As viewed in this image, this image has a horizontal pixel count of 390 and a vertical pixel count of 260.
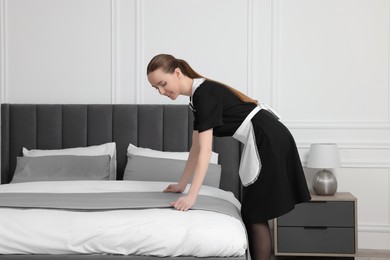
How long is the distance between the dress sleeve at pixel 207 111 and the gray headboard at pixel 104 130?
6.00 feet

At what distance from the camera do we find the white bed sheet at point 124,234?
9.92 ft

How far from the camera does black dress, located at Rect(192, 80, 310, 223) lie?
10.7 ft

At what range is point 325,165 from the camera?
4.78m

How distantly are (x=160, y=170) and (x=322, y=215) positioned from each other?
1.35m

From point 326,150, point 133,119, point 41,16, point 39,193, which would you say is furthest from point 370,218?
point 41,16

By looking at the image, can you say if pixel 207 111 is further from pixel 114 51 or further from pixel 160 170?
pixel 114 51

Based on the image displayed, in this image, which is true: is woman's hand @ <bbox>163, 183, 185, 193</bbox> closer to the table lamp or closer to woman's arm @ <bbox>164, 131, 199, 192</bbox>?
woman's arm @ <bbox>164, 131, 199, 192</bbox>

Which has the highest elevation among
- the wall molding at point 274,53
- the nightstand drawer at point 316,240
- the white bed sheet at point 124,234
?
the wall molding at point 274,53

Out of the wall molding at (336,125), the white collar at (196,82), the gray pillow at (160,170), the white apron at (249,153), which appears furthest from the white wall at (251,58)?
the white collar at (196,82)

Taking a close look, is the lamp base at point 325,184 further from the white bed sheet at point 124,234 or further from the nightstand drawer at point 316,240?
the white bed sheet at point 124,234

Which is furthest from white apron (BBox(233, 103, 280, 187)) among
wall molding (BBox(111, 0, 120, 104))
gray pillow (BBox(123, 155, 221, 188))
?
wall molding (BBox(111, 0, 120, 104))

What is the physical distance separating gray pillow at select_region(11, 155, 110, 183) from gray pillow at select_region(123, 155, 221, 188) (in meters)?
0.23

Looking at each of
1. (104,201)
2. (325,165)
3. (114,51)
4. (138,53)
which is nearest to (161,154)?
(138,53)

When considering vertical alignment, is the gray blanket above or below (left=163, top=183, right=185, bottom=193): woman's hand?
below
